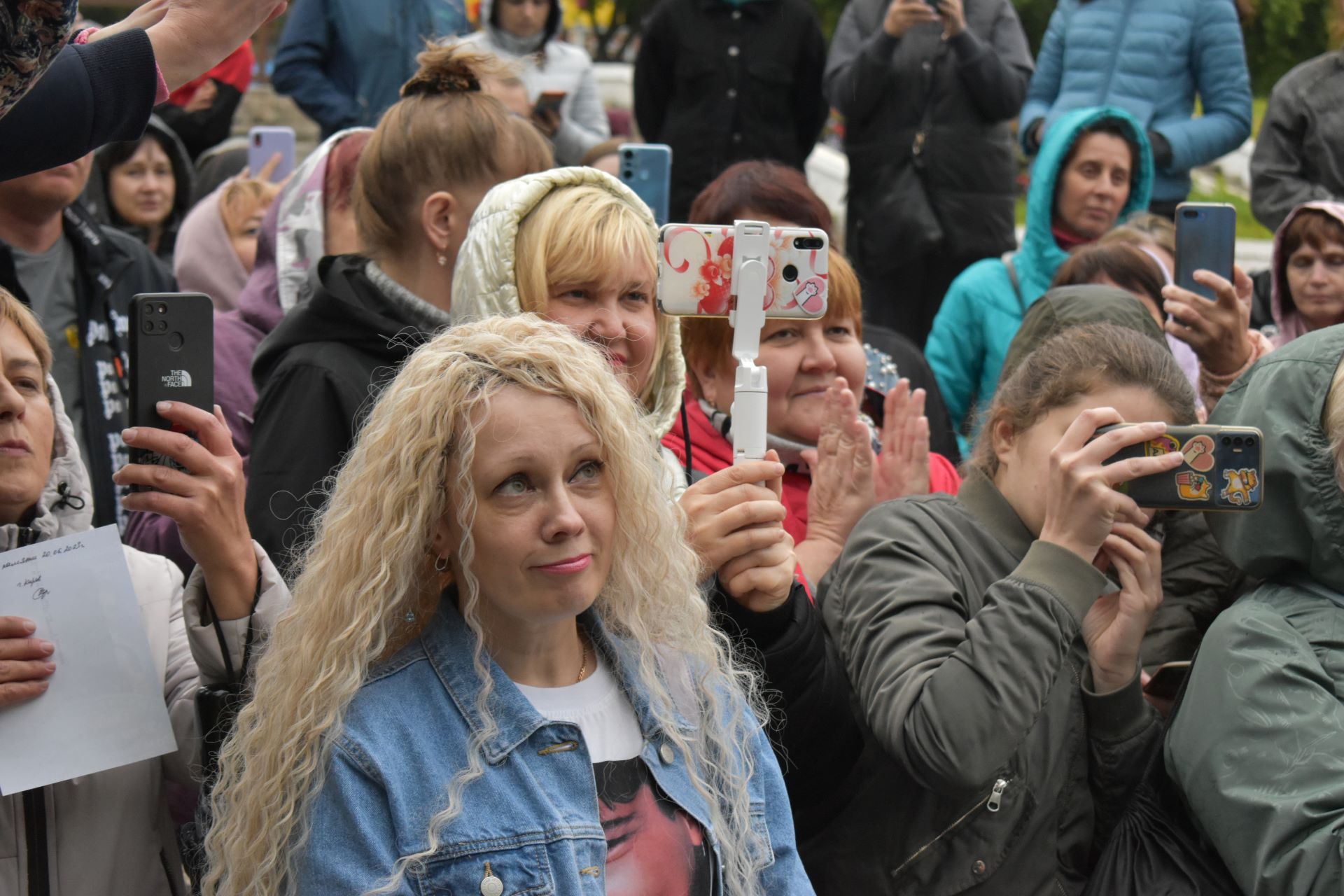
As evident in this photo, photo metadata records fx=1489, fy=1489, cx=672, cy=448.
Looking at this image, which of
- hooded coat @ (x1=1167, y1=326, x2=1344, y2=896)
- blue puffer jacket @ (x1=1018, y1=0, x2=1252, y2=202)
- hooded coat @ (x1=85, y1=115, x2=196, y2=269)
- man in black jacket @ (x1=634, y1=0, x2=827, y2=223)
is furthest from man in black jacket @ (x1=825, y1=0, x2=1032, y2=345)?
hooded coat @ (x1=1167, y1=326, x2=1344, y2=896)

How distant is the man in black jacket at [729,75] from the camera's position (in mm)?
6270

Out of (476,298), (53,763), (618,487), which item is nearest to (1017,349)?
(476,298)

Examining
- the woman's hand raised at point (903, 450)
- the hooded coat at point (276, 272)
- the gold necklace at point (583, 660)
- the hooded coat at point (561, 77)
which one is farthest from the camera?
the hooded coat at point (561, 77)

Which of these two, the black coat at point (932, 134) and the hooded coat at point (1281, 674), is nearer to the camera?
the hooded coat at point (1281, 674)

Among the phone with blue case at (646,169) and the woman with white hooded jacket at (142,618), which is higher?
the phone with blue case at (646,169)

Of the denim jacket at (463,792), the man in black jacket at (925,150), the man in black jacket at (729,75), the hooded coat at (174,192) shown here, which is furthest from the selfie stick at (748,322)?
the hooded coat at (174,192)

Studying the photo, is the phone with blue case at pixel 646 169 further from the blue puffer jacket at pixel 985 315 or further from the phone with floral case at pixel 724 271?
the blue puffer jacket at pixel 985 315

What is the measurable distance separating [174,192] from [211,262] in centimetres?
145

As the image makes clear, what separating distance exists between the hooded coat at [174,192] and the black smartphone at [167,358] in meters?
4.16

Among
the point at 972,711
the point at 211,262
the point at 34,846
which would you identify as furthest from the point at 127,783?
the point at 211,262

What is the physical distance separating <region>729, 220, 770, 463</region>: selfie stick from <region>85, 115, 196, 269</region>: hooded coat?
4.42 m

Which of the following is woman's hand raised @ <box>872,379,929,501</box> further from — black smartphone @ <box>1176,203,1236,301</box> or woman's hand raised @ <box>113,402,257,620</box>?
woman's hand raised @ <box>113,402,257,620</box>

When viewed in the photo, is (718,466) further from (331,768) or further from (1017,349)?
(331,768)

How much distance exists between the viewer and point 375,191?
3.56 meters
